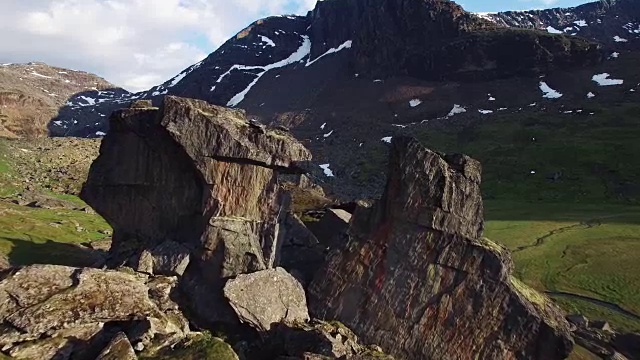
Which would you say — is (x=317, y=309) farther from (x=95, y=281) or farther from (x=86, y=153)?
(x=86, y=153)

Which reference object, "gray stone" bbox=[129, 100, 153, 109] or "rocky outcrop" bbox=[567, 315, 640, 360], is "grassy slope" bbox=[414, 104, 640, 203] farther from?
"gray stone" bbox=[129, 100, 153, 109]

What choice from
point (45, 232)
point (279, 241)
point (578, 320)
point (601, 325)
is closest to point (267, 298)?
point (279, 241)

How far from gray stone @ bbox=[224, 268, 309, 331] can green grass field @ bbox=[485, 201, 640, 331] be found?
29226mm

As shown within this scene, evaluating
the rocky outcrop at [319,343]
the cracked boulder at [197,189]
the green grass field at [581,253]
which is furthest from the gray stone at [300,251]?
the green grass field at [581,253]

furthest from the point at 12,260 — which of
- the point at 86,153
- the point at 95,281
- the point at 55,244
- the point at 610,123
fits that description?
the point at 610,123

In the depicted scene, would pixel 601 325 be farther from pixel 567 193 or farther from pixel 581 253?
pixel 567 193

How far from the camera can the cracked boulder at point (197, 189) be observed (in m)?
26.7

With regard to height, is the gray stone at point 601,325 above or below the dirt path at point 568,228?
below

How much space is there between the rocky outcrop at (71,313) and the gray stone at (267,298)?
269 cm

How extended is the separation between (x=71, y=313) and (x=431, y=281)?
51.9ft

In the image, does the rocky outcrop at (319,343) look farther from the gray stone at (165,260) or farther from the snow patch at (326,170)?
the snow patch at (326,170)

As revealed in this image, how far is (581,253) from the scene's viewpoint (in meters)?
58.0

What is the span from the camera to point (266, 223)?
28656 millimetres

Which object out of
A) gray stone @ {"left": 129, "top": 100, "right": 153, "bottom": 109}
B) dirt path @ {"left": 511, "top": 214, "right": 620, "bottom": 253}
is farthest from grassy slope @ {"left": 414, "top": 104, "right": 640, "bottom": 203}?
gray stone @ {"left": 129, "top": 100, "right": 153, "bottom": 109}
